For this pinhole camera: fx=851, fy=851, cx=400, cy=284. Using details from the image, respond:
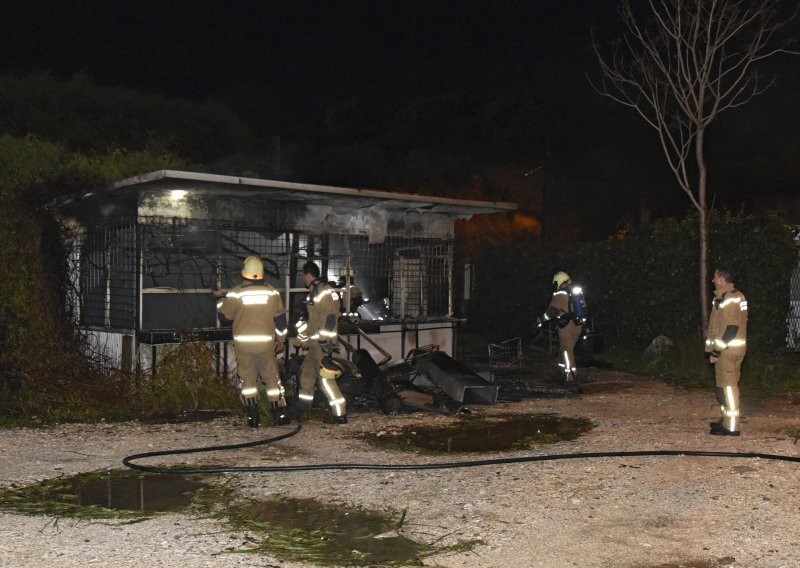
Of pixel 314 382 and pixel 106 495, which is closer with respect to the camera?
pixel 106 495

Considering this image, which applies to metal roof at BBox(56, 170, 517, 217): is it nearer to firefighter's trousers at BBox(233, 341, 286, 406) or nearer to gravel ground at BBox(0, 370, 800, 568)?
firefighter's trousers at BBox(233, 341, 286, 406)

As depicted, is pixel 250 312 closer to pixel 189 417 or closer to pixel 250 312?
pixel 250 312

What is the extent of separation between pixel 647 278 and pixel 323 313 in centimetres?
905

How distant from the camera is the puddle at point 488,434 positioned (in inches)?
331

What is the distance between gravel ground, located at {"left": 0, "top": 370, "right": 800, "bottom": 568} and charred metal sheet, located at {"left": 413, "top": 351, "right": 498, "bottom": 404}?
0.85m

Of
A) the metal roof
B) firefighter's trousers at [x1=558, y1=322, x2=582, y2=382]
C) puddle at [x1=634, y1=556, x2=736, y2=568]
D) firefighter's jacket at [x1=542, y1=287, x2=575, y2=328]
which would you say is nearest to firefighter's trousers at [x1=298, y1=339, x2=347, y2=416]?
the metal roof

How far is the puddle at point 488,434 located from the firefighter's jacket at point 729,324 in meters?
1.69

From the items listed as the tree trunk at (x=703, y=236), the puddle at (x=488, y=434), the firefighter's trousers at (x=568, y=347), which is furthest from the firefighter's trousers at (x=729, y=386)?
the tree trunk at (x=703, y=236)

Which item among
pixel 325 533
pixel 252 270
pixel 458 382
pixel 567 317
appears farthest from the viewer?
pixel 567 317

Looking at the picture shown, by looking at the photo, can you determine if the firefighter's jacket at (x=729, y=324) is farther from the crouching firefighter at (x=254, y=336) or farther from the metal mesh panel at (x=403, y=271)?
the metal mesh panel at (x=403, y=271)

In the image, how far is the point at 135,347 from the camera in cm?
1060

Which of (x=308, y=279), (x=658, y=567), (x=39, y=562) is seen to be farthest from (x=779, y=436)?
(x=39, y=562)

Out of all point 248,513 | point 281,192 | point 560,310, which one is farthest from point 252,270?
point 560,310

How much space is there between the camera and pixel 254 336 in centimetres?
899
